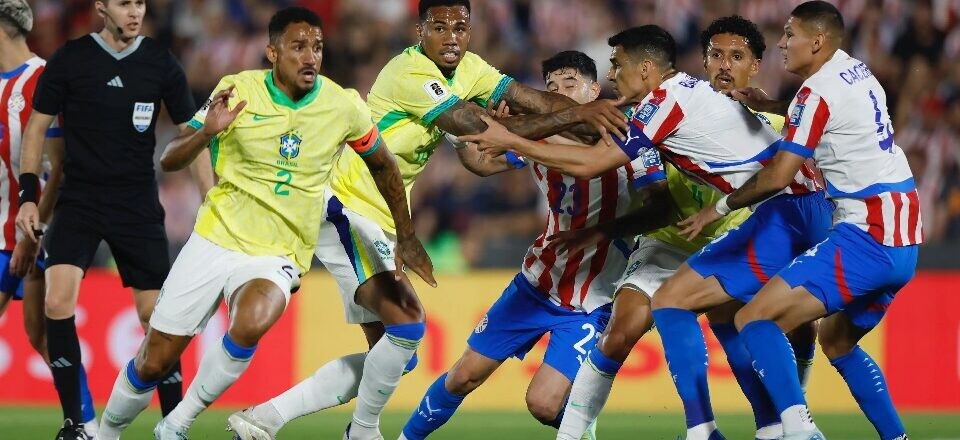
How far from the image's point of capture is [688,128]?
655 cm

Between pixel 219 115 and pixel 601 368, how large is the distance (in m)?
2.26

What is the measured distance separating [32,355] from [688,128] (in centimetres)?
701

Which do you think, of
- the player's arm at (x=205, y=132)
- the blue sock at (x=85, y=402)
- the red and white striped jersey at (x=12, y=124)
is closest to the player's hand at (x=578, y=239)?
the player's arm at (x=205, y=132)

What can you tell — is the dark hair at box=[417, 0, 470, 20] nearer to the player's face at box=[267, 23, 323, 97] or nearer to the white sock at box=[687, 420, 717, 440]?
the player's face at box=[267, 23, 323, 97]

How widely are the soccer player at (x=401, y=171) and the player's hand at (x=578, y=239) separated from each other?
55 centimetres

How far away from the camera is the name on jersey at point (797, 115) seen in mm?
6164

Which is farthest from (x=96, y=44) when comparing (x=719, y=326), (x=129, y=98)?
(x=719, y=326)

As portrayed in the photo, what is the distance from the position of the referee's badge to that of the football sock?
305 centimetres

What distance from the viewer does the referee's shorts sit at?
24.7 feet

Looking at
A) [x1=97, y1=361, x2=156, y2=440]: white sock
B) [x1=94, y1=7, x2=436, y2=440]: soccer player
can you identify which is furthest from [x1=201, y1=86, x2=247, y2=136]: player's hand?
[x1=97, y1=361, x2=156, y2=440]: white sock

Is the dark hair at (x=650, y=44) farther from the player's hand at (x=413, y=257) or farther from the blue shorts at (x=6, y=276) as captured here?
the blue shorts at (x=6, y=276)

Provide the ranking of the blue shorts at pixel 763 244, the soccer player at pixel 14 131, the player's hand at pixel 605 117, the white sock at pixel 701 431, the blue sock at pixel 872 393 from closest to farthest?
the white sock at pixel 701 431
the blue shorts at pixel 763 244
the player's hand at pixel 605 117
the blue sock at pixel 872 393
the soccer player at pixel 14 131

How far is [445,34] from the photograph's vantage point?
737 centimetres

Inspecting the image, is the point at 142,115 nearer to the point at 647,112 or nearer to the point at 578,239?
the point at 578,239
